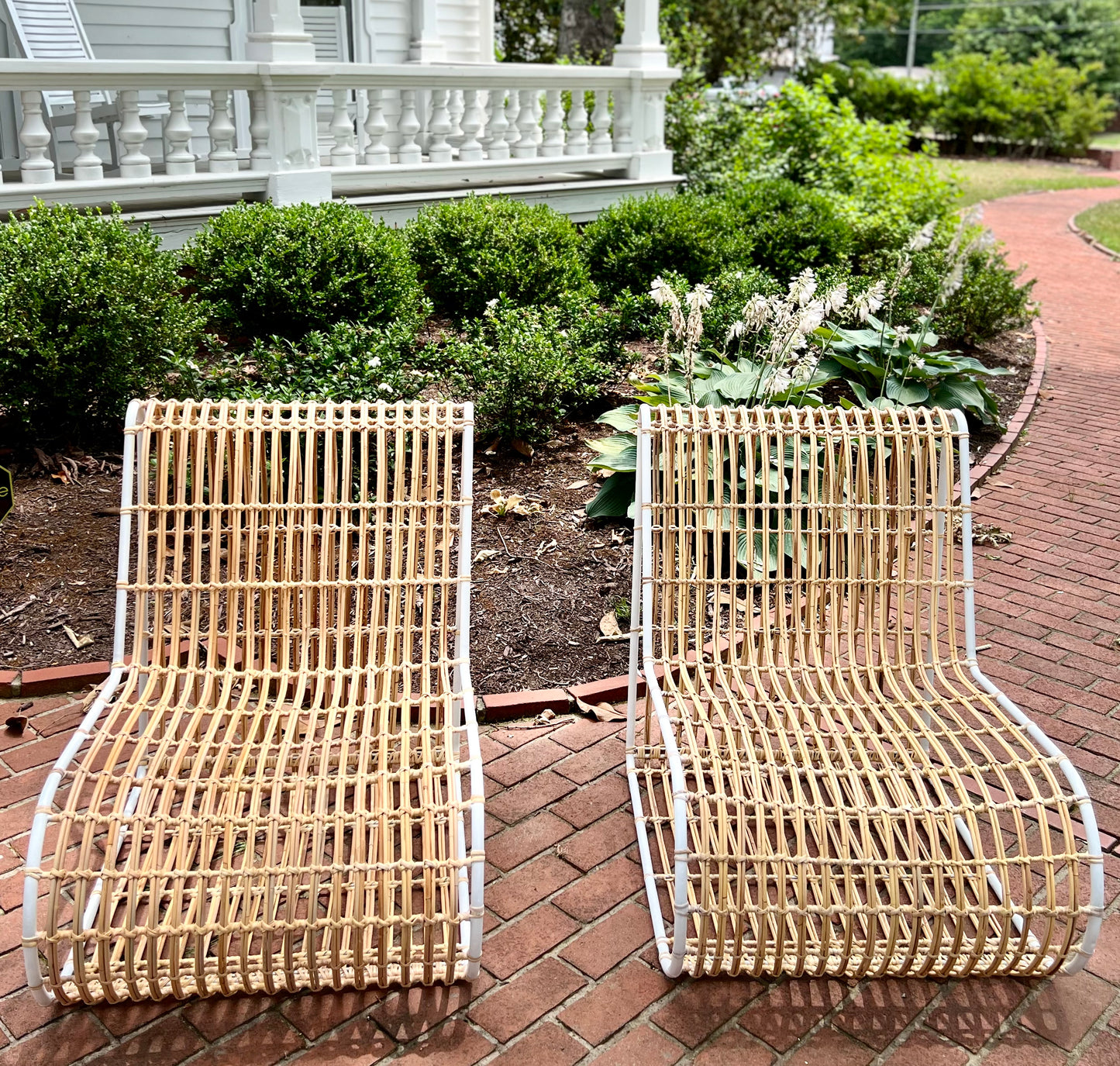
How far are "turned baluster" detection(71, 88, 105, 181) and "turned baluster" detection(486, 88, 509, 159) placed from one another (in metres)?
3.33

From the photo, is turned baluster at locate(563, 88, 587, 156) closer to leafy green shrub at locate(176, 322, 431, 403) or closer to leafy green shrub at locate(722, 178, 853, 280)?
leafy green shrub at locate(722, 178, 853, 280)

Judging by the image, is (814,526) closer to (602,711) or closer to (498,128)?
(602,711)

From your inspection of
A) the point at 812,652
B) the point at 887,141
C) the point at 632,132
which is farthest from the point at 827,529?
the point at 887,141

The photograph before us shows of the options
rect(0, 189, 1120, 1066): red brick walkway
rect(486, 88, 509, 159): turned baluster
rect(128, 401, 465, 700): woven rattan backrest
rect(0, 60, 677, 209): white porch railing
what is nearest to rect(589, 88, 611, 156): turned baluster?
rect(0, 60, 677, 209): white porch railing

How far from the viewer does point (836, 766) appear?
11.4ft

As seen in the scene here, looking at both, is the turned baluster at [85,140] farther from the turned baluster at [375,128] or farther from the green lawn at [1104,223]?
the green lawn at [1104,223]

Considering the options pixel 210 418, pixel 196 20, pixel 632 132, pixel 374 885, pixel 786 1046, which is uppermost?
pixel 196 20

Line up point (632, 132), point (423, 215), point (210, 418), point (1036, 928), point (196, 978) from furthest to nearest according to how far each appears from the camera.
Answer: point (632, 132) < point (423, 215) < point (210, 418) < point (1036, 928) < point (196, 978)

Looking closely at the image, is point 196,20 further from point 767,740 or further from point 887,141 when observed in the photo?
point 767,740

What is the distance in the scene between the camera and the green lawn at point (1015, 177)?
739 inches

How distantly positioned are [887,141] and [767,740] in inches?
407

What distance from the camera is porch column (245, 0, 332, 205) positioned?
7.90 metres

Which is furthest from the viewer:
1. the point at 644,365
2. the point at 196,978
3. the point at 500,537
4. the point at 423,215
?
the point at 423,215

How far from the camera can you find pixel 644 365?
6.91 meters
